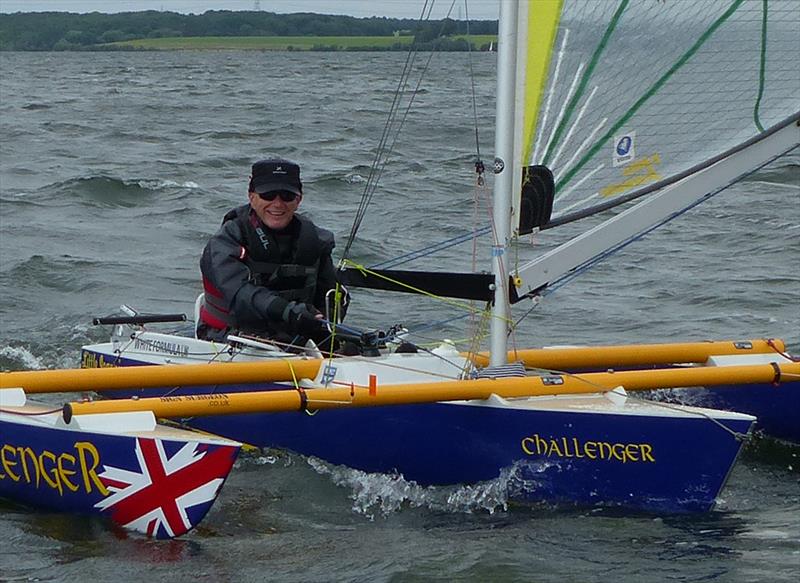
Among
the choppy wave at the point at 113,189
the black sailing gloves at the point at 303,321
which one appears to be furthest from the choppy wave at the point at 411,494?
the choppy wave at the point at 113,189

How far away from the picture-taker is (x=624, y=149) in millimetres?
5348

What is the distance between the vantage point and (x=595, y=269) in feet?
36.0

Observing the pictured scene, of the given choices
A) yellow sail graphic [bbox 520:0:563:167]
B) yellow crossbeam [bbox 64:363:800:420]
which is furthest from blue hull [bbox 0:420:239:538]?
yellow sail graphic [bbox 520:0:563:167]

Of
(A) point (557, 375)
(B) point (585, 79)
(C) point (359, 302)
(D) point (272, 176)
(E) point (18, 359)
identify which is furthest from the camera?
(C) point (359, 302)

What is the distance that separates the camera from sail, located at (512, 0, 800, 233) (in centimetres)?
522

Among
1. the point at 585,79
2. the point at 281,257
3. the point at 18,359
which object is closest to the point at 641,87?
Result: the point at 585,79

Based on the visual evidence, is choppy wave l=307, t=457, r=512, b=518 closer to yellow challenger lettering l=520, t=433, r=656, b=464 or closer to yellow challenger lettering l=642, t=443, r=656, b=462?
yellow challenger lettering l=520, t=433, r=656, b=464

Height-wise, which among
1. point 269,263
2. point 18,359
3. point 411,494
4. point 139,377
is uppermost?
point 269,263

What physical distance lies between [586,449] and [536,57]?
1421mm

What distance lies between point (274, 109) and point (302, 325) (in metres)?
21.0

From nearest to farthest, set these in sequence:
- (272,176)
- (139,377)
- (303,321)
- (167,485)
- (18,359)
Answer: (167,485) < (139,377) < (303,321) < (272,176) < (18,359)

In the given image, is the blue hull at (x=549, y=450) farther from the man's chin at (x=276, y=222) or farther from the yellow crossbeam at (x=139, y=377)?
the man's chin at (x=276, y=222)

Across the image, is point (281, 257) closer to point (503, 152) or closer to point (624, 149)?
point (503, 152)

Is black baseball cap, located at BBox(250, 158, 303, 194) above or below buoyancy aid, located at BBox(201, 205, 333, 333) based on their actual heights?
above
